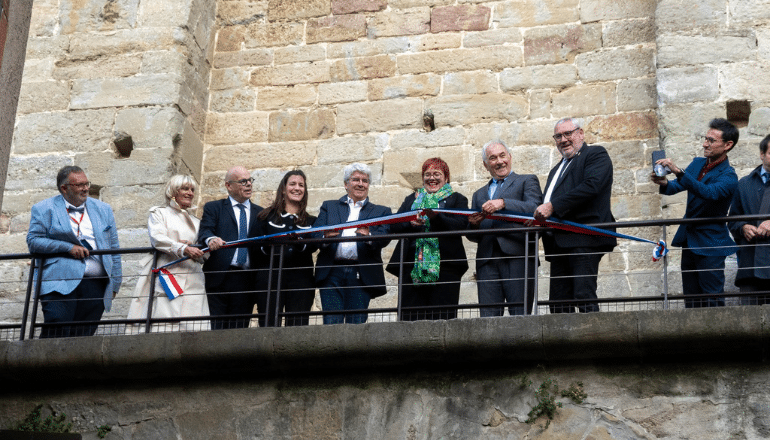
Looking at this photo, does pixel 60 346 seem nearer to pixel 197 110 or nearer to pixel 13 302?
pixel 13 302

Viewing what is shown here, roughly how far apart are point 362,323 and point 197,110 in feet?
13.6

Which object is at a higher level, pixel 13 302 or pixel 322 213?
pixel 322 213

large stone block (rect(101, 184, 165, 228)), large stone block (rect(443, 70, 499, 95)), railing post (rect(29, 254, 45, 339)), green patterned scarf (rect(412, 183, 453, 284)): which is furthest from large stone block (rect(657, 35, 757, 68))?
railing post (rect(29, 254, 45, 339))

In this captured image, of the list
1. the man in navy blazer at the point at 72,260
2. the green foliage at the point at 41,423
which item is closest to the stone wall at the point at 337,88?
the man in navy blazer at the point at 72,260

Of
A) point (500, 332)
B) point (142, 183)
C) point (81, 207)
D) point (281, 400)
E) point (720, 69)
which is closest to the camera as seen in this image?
point (500, 332)

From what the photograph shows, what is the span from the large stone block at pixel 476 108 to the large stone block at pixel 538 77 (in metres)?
0.12

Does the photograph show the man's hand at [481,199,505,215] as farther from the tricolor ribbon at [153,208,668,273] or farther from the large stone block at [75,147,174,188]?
the large stone block at [75,147,174,188]

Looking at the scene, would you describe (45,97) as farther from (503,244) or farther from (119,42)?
(503,244)

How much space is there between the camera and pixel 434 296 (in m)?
8.62

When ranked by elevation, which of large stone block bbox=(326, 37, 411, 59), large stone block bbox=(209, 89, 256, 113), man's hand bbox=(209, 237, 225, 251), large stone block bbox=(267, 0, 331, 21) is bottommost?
man's hand bbox=(209, 237, 225, 251)

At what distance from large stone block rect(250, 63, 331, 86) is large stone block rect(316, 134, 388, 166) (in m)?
0.70

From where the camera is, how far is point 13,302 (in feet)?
35.2

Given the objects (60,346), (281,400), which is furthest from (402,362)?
(60,346)

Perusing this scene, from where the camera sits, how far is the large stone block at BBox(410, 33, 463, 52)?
1168 centimetres
